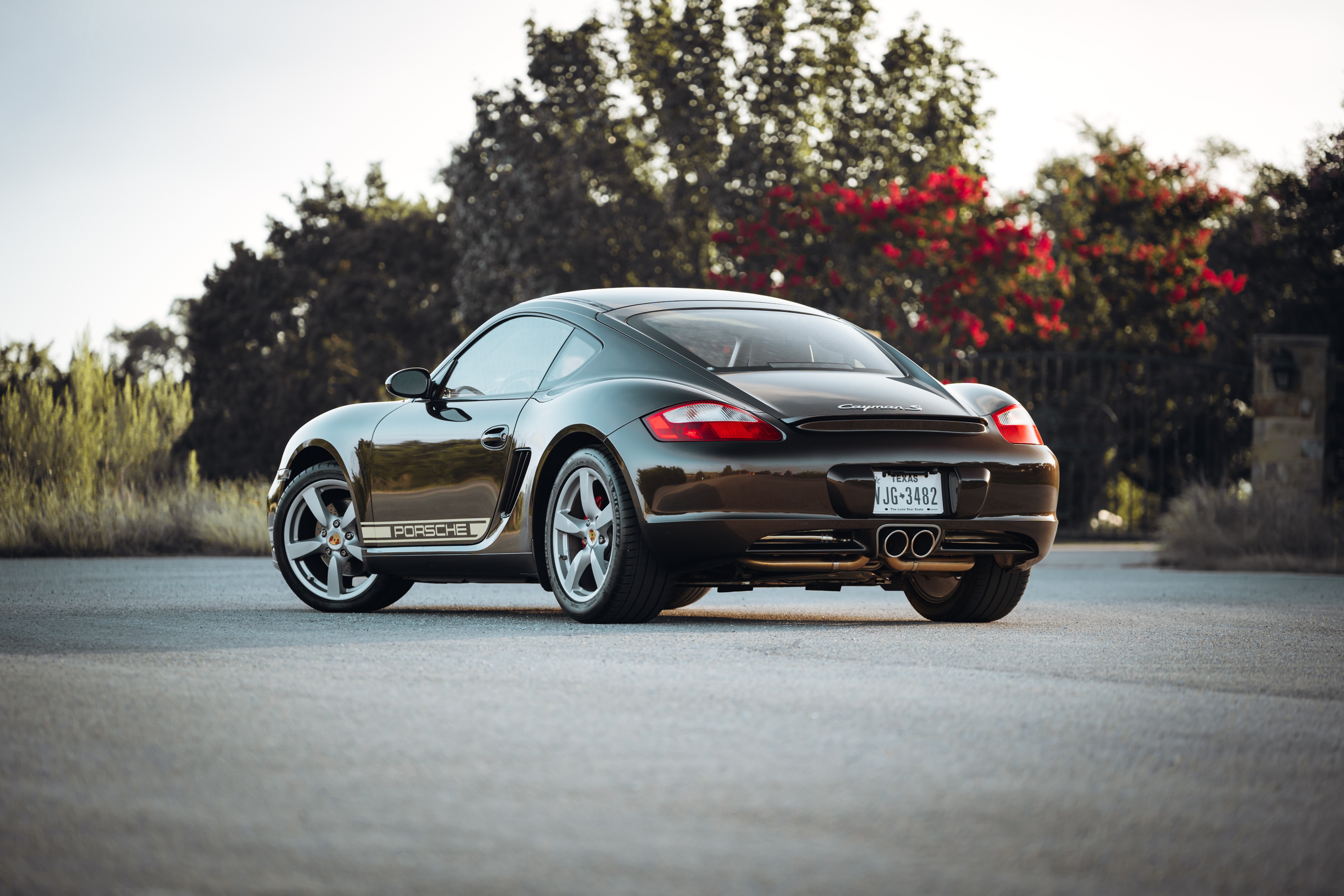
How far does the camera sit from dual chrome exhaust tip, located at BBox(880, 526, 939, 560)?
273 inches

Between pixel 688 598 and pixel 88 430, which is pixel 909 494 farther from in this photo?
pixel 88 430

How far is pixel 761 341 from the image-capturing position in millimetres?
7723

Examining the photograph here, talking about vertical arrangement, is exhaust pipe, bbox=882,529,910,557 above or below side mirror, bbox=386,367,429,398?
below

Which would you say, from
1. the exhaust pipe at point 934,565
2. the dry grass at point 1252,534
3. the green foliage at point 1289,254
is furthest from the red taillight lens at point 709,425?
the green foliage at point 1289,254

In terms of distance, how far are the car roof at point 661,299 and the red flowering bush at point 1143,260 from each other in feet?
59.5

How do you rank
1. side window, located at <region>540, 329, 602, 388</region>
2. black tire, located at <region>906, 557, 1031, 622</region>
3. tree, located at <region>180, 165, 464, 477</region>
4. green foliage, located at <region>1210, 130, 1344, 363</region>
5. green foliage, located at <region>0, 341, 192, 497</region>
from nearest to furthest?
side window, located at <region>540, 329, 602, 388</region> → black tire, located at <region>906, 557, 1031, 622</region> → green foliage, located at <region>0, 341, 192, 497</region> → green foliage, located at <region>1210, 130, 1344, 363</region> → tree, located at <region>180, 165, 464, 477</region>

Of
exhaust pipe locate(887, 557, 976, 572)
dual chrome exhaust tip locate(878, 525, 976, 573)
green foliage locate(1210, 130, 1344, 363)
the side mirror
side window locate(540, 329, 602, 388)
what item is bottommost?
exhaust pipe locate(887, 557, 976, 572)

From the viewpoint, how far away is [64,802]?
3.52 metres

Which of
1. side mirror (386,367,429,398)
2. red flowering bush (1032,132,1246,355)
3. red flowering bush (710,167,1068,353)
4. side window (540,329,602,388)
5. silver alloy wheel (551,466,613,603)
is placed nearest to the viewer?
silver alloy wheel (551,466,613,603)

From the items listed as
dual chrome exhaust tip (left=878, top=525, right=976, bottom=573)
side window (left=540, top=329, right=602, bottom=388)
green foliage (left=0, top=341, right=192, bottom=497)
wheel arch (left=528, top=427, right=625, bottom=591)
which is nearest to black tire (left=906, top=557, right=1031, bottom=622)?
dual chrome exhaust tip (left=878, top=525, right=976, bottom=573)

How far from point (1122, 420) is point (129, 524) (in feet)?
45.9

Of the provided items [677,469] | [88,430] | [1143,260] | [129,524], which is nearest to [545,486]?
[677,469]

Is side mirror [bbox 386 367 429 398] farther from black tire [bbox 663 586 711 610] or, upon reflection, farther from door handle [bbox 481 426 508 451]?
black tire [bbox 663 586 711 610]

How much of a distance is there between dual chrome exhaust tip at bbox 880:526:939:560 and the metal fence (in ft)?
43.1
